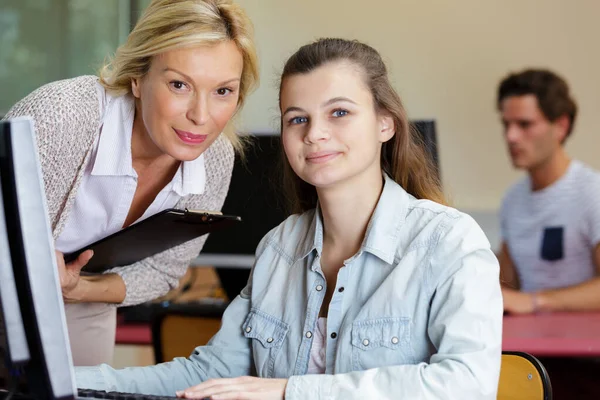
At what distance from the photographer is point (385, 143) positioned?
5.32ft

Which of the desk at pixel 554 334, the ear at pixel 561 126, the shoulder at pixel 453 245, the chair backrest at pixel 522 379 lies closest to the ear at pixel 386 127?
the shoulder at pixel 453 245

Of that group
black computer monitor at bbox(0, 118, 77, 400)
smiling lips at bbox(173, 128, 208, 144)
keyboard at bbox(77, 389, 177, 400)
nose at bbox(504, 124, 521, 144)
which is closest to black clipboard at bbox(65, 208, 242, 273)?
smiling lips at bbox(173, 128, 208, 144)

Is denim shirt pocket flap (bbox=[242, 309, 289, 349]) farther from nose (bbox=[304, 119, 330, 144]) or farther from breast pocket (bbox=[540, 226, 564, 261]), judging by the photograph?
breast pocket (bbox=[540, 226, 564, 261])

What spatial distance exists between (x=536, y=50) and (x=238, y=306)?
11.3 ft

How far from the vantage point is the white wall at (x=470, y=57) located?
4539 millimetres

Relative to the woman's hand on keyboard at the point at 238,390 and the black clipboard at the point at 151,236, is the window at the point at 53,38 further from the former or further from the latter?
the woman's hand on keyboard at the point at 238,390

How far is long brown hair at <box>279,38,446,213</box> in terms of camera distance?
1510mm

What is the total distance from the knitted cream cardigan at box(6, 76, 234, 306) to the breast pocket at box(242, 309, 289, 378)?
18.8 inches

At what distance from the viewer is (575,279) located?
11.2ft

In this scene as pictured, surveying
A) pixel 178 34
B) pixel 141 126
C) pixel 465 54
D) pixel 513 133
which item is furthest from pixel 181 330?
pixel 465 54

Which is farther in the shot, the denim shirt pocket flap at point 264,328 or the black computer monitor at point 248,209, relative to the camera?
the black computer monitor at point 248,209

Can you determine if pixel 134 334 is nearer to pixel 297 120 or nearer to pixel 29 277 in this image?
pixel 297 120

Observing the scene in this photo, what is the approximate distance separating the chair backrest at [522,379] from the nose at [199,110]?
0.70m

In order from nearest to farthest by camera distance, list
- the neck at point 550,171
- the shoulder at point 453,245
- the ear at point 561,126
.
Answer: the shoulder at point 453,245 < the neck at point 550,171 < the ear at point 561,126
